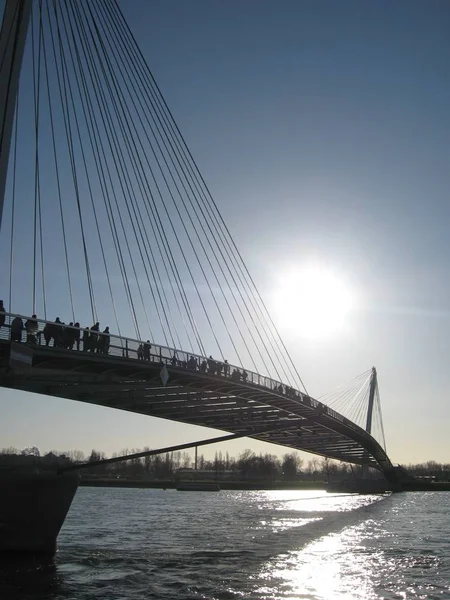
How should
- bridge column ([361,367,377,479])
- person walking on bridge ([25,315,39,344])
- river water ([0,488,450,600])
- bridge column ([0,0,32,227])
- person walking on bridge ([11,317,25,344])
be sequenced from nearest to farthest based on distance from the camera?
river water ([0,488,450,600])
bridge column ([0,0,32,227])
person walking on bridge ([11,317,25,344])
person walking on bridge ([25,315,39,344])
bridge column ([361,367,377,479])

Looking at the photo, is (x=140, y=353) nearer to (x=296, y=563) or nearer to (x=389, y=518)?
(x=296, y=563)

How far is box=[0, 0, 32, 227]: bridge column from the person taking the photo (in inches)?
810

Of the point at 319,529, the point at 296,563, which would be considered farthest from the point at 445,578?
the point at 319,529

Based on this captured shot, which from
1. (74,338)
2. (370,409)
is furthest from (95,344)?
(370,409)

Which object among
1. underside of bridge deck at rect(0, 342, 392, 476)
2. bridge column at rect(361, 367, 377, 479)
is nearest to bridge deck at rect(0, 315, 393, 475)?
underside of bridge deck at rect(0, 342, 392, 476)

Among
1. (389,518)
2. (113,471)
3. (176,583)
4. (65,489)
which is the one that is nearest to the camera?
(176,583)

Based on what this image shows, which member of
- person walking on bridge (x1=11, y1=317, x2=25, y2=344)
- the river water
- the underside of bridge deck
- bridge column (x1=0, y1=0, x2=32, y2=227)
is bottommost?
the river water

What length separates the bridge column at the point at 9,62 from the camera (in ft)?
67.5

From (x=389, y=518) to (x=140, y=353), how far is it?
92.9ft

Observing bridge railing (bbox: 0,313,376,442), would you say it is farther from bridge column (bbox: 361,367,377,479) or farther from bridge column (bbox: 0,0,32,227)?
bridge column (bbox: 361,367,377,479)

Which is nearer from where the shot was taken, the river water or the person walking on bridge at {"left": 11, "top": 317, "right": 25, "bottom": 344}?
the river water

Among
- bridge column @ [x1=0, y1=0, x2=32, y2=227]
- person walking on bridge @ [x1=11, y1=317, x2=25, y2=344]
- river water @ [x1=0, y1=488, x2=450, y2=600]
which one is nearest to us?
river water @ [x1=0, y1=488, x2=450, y2=600]

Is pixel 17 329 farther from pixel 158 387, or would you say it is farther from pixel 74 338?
pixel 158 387

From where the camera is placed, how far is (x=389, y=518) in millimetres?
45656
